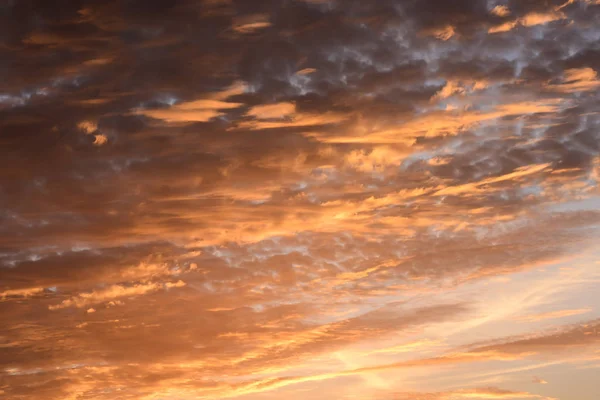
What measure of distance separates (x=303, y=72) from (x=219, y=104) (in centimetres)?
249

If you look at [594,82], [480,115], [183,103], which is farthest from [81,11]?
[594,82]

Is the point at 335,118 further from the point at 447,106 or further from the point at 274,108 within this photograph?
the point at 447,106

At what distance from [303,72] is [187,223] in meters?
8.54

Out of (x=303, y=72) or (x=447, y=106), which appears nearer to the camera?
(x=303, y=72)

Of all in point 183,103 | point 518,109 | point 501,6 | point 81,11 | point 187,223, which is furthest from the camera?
point 187,223

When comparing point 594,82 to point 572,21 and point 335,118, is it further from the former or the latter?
point 335,118

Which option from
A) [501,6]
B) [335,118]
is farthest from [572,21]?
[335,118]

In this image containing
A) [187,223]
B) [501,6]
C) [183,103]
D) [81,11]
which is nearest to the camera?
[81,11]

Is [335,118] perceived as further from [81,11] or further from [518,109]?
[81,11]

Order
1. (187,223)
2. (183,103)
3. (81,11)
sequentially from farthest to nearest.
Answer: (187,223) < (183,103) < (81,11)

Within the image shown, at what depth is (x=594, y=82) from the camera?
20.4 meters

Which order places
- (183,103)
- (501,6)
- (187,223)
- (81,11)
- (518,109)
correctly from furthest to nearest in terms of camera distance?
(187,223) → (518,109) → (183,103) → (501,6) → (81,11)

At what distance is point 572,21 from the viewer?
18.5 metres

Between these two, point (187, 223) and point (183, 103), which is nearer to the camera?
point (183, 103)
